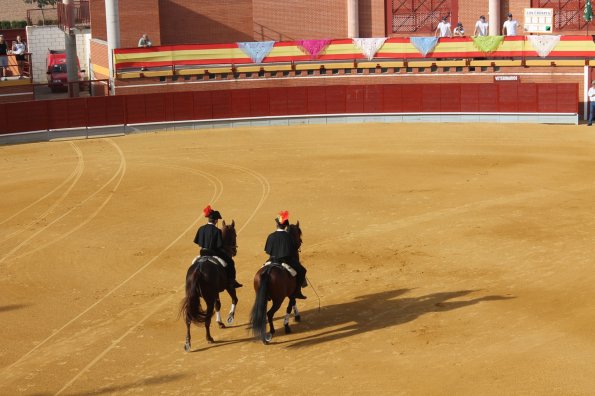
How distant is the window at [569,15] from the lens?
43.4m

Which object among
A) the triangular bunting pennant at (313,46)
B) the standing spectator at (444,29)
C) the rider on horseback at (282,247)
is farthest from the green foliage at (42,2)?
the rider on horseback at (282,247)

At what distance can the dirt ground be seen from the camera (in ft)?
43.1

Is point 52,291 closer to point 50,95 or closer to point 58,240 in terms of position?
point 58,240

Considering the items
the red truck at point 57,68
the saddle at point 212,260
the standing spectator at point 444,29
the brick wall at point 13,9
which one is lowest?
the saddle at point 212,260

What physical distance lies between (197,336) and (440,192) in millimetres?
11671

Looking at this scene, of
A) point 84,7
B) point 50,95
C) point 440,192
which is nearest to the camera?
point 440,192

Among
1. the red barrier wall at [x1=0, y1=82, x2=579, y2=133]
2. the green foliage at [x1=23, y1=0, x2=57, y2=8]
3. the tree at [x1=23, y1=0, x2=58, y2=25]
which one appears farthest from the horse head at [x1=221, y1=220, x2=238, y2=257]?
the green foliage at [x1=23, y1=0, x2=57, y2=8]

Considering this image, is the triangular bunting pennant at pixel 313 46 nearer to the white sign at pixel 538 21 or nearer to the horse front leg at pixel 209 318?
the white sign at pixel 538 21

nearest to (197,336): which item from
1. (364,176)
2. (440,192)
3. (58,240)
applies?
(58,240)

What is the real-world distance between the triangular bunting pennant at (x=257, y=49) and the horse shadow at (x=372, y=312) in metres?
26.1

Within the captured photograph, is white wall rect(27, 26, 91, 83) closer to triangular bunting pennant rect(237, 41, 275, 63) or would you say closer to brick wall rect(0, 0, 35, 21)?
brick wall rect(0, 0, 35, 21)

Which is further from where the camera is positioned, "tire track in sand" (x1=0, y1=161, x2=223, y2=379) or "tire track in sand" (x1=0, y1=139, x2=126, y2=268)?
"tire track in sand" (x1=0, y1=139, x2=126, y2=268)

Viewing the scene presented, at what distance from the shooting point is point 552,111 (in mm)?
37531

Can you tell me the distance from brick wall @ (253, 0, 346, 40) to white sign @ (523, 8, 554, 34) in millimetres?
8405
